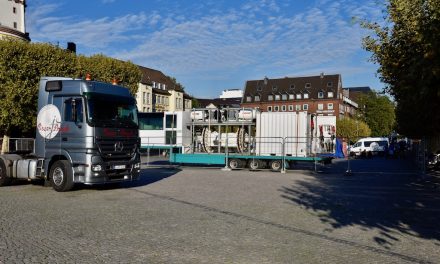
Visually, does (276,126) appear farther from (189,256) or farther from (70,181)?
(189,256)

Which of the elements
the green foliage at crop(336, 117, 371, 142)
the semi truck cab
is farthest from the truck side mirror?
the green foliage at crop(336, 117, 371, 142)

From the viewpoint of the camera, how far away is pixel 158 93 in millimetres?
95812

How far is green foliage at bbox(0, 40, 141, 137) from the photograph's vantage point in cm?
2581

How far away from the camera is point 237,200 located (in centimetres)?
1295

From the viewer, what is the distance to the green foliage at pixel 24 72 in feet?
84.7

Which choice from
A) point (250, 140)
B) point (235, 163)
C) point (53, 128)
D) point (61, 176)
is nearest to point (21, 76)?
point (235, 163)

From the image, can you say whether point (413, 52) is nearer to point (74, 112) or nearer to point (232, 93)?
point (74, 112)

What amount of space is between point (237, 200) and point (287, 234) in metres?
4.56

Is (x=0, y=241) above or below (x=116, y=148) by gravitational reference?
below

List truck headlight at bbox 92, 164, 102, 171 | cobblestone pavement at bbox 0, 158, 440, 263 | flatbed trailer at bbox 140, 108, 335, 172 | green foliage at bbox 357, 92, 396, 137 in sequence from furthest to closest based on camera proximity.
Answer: green foliage at bbox 357, 92, 396, 137 < flatbed trailer at bbox 140, 108, 335, 172 < truck headlight at bbox 92, 164, 102, 171 < cobblestone pavement at bbox 0, 158, 440, 263

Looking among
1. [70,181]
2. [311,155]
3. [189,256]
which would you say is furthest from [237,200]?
[311,155]

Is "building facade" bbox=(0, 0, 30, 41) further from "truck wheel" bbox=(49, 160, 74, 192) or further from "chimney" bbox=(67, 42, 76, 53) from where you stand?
"truck wheel" bbox=(49, 160, 74, 192)

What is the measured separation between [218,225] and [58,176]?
7.40 metres

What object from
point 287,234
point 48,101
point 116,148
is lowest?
point 287,234
